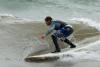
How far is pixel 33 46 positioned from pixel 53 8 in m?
10.3

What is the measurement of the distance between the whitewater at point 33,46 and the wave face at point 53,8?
315cm

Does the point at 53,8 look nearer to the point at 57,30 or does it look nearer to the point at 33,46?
the point at 33,46

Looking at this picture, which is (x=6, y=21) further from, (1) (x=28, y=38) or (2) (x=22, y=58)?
(2) (x=22, y=58)

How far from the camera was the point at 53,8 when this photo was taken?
22922mm

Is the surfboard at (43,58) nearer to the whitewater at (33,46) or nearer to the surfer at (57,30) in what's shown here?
the whitewater at (33,46)

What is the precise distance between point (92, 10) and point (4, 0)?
7745mm

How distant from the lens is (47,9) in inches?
889

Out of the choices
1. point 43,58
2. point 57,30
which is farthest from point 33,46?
point 43,58

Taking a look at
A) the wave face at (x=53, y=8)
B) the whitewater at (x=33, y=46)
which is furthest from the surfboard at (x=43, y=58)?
the wave face at (x=53, y=8)

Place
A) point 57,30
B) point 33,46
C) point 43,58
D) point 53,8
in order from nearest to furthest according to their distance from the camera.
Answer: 1. point 43,58
2. point 57,30
3. point 33,46
4. point 53,8

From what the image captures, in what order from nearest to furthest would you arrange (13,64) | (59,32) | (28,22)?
(13,64)
(59,32)
(28,22)

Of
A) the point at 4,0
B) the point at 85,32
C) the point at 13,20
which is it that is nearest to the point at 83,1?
the point at 4,0

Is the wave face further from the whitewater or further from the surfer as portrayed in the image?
the surfer

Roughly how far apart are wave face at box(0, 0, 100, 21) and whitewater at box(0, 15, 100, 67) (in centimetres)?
315
